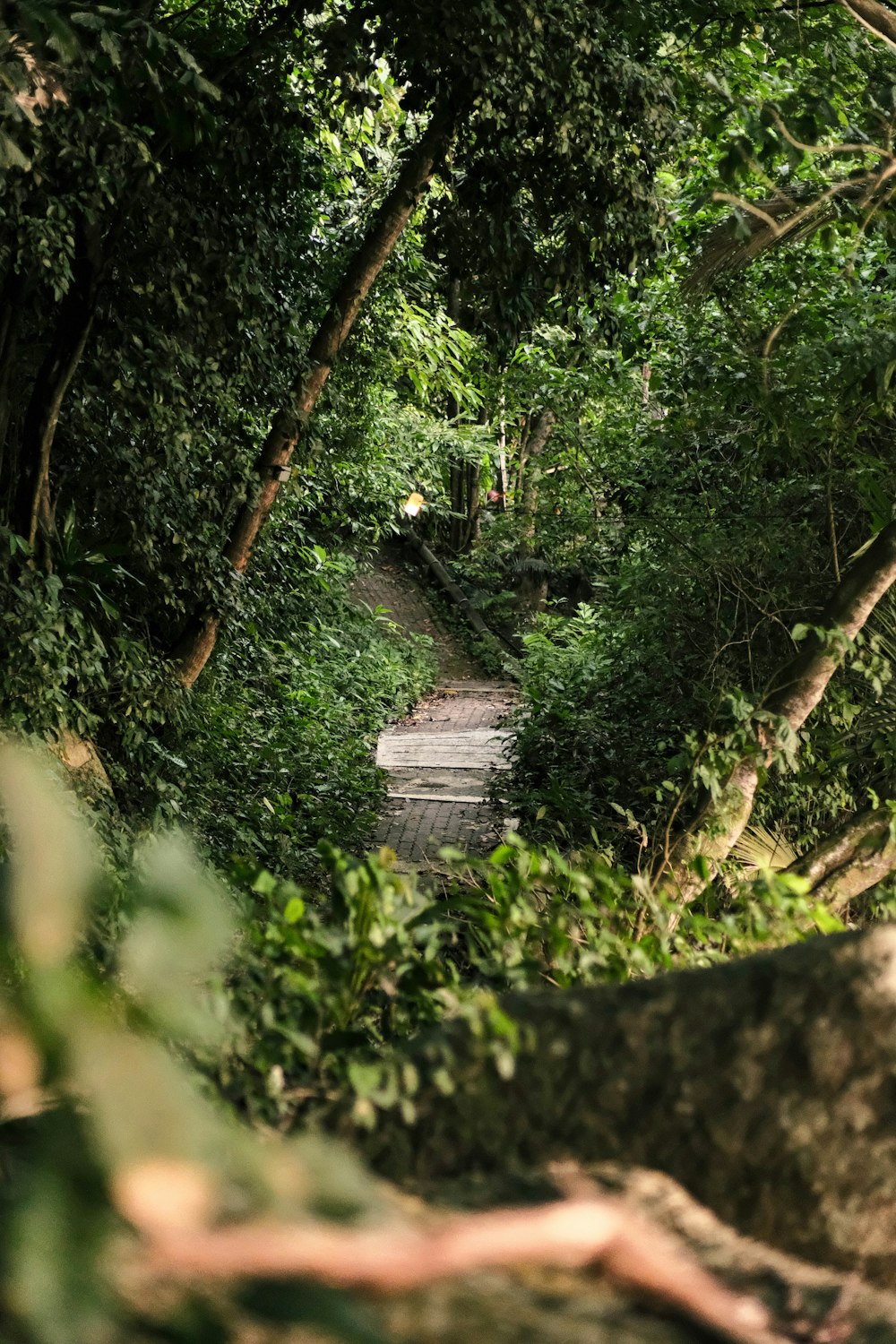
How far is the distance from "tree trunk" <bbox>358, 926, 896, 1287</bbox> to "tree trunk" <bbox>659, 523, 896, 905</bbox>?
11.3 ft

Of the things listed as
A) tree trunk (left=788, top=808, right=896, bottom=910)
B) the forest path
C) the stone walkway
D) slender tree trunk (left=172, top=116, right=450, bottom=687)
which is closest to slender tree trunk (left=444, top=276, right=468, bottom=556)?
the forest path

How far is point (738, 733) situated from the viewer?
5.34 meters

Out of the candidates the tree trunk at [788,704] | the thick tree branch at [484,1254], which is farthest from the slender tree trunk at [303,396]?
the thick tree branch at [484,1254]

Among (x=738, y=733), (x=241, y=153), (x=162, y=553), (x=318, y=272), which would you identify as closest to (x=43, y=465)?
(x=162, y=553)

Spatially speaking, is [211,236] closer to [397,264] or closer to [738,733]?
[397,264]

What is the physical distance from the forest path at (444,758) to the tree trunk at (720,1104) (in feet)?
5.45

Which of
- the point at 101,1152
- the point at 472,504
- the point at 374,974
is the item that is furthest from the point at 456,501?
the point at 101,1152

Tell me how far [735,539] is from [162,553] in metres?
3.51

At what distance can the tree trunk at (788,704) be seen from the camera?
17.3ft

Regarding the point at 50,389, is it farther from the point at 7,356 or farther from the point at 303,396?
the point at 303,396

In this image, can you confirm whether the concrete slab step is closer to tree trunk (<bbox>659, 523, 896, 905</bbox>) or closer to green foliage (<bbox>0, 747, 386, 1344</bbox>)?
tree trunk (<bbox>659, 523, 896, 905</bbox>)

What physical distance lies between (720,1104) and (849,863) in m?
4.17

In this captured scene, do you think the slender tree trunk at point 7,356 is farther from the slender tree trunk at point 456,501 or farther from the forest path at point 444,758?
the slender tree trunk at point 456,501

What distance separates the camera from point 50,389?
19.3 feet
